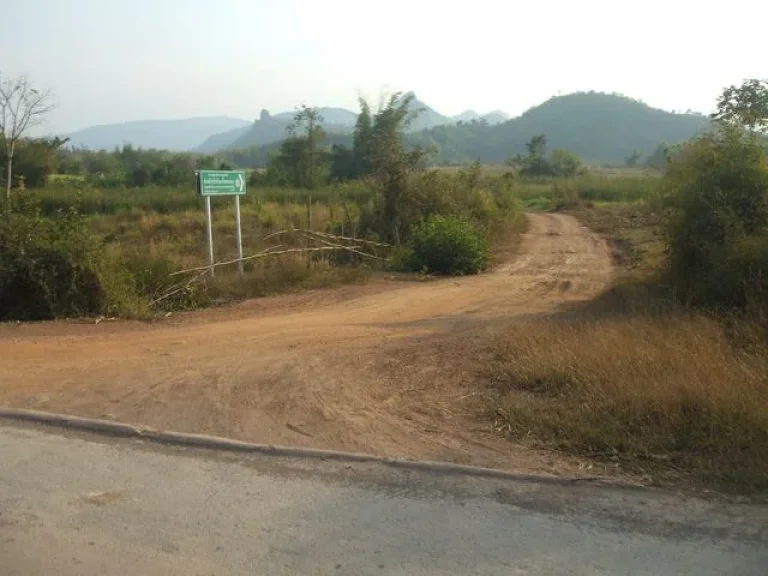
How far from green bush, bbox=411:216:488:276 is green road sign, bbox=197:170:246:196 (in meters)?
5.09

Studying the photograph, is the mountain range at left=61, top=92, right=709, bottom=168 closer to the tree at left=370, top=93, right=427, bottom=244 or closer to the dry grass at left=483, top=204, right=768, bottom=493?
the tree at left=370, top=93, right=427, bottom=244

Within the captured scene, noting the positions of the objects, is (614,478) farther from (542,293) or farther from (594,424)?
(542,293)

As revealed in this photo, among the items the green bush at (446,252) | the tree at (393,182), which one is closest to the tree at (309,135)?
the tree at (393,182)

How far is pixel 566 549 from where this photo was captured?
3.77 meters

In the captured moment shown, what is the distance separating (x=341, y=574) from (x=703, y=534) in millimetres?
1933

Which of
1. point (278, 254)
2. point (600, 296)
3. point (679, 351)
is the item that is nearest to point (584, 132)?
point (278, 254)

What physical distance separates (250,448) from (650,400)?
3.00 m

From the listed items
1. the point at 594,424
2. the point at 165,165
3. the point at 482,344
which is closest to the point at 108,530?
the point at 594,424

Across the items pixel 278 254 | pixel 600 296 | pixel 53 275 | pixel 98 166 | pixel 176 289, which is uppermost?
pixel 98 166

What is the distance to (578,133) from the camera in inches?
A: 5325

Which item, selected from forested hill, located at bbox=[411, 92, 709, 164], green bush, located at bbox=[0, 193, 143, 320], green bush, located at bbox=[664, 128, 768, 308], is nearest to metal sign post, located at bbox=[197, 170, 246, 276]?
green bush, located at bbox=[0, 193, 143, 320]

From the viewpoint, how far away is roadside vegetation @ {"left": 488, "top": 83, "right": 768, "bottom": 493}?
4.99 m

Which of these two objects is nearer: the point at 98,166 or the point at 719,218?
the point at 719,218

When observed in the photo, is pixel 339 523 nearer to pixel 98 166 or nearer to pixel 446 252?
pixel 446 252
